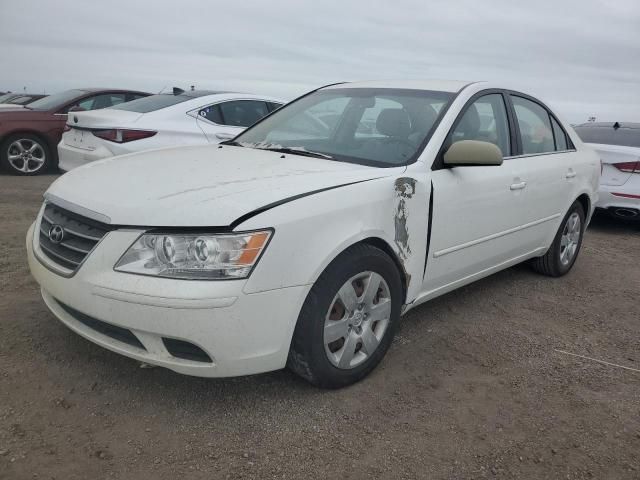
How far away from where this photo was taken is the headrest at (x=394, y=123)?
3.34 m

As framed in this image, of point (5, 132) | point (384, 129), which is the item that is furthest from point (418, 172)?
point (5, 132)

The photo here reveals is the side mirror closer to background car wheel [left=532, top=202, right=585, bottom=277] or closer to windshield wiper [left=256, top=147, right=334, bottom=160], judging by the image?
windshield wiper [left=256, top=147, right=334, bottom=160]

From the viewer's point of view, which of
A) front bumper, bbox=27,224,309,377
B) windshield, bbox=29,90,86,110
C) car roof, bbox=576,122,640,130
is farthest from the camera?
windshield, bbox=29,90,86,110

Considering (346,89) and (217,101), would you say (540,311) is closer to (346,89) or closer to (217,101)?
(346,89)

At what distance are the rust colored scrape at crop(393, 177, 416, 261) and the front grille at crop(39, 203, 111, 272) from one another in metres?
1.37

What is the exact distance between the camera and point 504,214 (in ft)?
12.1

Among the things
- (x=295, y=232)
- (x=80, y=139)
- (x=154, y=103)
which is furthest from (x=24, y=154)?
(x=295, y=232)

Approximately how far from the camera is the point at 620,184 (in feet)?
21.8

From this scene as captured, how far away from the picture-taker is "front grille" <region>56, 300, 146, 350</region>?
2.39 m

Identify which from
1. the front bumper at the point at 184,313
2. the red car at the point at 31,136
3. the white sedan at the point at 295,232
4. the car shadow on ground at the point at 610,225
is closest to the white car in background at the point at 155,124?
the red car at the point at 31,136

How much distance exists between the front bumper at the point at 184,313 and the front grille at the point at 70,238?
67 millimetres

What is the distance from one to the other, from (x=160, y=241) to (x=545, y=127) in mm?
Answer: 3376

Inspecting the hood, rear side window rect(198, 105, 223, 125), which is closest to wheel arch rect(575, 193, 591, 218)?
the hood

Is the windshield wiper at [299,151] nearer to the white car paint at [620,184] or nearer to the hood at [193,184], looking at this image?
the hood at [193,184]
